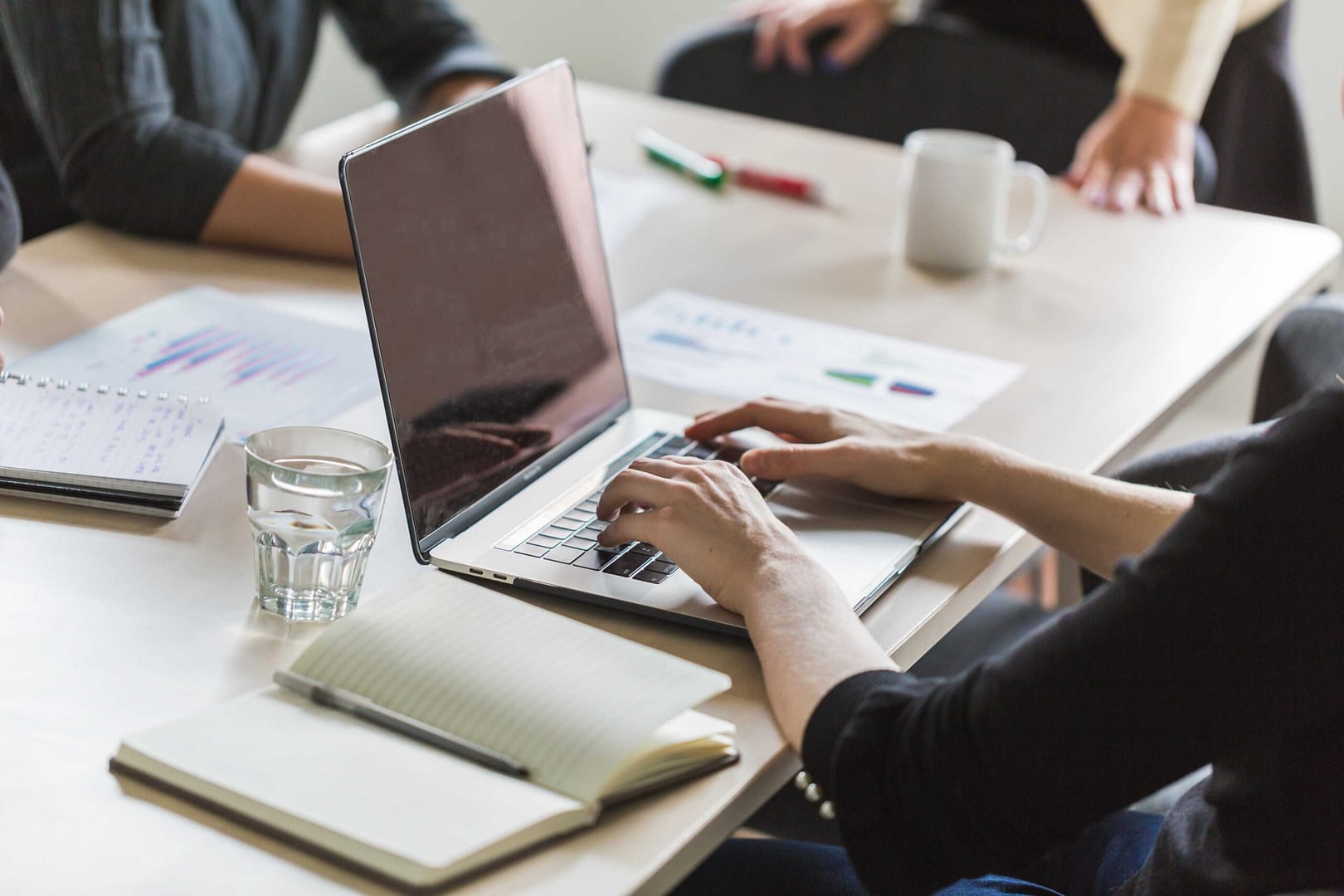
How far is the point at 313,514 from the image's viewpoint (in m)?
0.86

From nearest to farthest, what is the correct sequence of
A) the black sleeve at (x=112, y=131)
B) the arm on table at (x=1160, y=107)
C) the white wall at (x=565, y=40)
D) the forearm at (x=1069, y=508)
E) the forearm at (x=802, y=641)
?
the forearm at (x=802, y=641) < the forearm at (x=1069, y=508) < the black sleeve at (x=112, y=131) < the arm on table at (x=1160, y=107) < the white wall at (x=565, y=40)

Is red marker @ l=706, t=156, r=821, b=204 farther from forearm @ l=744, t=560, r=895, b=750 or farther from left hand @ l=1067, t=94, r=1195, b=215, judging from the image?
forearm @ l=744, t=560, r=895, b=750

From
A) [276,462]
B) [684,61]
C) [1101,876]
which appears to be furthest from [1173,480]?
[684,61]

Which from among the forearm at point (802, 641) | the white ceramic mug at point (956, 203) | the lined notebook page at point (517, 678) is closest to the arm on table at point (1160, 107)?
the white ceramic mug at point (956, 203)

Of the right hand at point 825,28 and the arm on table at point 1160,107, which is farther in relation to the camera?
the right hand at point 825,28

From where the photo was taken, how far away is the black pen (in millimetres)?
736

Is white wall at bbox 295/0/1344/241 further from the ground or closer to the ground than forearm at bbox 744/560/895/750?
closer to the ground

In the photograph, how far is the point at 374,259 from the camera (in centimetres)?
92

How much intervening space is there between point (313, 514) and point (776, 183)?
42.6 inches

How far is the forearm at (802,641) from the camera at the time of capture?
81cm

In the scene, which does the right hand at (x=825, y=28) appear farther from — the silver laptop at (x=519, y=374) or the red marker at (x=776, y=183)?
the silver laptop at (x=519, y=374)

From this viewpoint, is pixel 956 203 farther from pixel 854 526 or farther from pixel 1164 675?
pixel 1164 675

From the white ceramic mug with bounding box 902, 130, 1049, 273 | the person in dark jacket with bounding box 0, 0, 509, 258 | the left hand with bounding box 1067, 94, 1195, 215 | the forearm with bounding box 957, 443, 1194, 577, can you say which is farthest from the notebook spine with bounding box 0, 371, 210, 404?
the left hand with bounding box 1067, 94, 1195, 215

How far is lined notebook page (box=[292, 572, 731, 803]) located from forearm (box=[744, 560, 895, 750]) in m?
0.04
